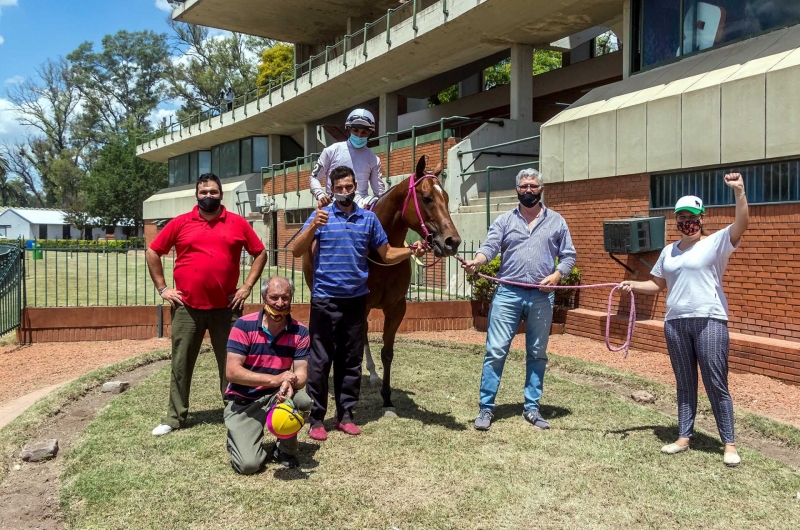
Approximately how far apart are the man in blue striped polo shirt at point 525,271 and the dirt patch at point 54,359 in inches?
211

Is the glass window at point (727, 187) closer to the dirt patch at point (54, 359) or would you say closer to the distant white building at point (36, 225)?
the dirt patch at point (54, 359)

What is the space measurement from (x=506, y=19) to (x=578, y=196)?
6802 millimetres

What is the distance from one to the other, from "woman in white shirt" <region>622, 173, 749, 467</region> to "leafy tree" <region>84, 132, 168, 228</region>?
2018 inches

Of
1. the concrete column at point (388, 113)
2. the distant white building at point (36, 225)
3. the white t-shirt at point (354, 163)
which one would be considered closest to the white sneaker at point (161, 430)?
the white t-shirt at point (354, 163)

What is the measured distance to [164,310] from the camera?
33.2 feet

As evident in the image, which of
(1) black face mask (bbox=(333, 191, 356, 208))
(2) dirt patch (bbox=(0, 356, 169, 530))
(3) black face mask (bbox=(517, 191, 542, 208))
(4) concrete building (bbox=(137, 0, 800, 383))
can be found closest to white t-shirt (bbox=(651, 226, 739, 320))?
(3) black face mask (bbox=(517, 191, 542, 208))

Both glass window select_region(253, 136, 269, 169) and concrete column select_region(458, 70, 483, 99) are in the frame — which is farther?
glass window select_region(253, 136, 269, 169)

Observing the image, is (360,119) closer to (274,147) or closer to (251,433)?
(251,433)

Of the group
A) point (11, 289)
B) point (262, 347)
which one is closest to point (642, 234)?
point (262, 347)

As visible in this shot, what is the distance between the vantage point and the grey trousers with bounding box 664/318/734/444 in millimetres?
4512

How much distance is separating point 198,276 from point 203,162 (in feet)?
113

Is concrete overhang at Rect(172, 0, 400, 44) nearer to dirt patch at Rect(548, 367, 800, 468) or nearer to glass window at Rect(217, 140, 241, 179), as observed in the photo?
glass window at Rect(217, 140, 241, 179)

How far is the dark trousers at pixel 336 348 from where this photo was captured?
16.1 ft

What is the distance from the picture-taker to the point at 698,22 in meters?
10.4
